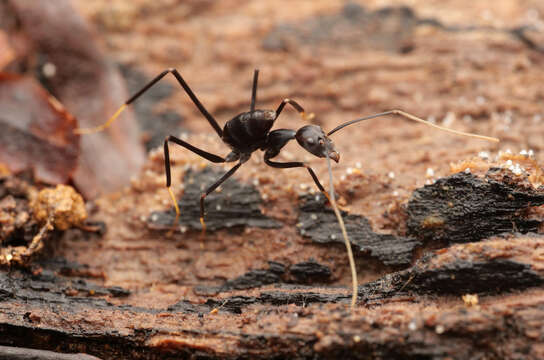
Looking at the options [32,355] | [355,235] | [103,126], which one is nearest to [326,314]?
[355,235]

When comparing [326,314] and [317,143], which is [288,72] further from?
[326,314]

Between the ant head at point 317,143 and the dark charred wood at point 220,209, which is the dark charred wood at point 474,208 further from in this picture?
the dark charred wood at point 220,209

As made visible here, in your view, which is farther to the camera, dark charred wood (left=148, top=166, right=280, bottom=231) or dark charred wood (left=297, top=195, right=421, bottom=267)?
dark charred wood (left=148, top=166, right=280, bottom=231)

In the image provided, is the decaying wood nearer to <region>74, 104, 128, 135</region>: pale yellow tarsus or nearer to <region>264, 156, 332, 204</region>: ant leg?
<region>264, 156, 332, 204</region>: ant leg

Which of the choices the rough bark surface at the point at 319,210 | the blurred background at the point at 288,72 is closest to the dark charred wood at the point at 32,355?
the rough bark surface at the point at 319,210

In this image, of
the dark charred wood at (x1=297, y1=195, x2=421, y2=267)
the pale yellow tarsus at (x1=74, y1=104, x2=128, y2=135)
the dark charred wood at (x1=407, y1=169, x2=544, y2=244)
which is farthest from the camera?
the pale yellow tarsus at (x1=74, y1=104, x2=128, y2=135)

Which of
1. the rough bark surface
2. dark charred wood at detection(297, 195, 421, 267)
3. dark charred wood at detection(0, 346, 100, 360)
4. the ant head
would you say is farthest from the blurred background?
dark charred wood at detection(0, 346, 100, 360)
